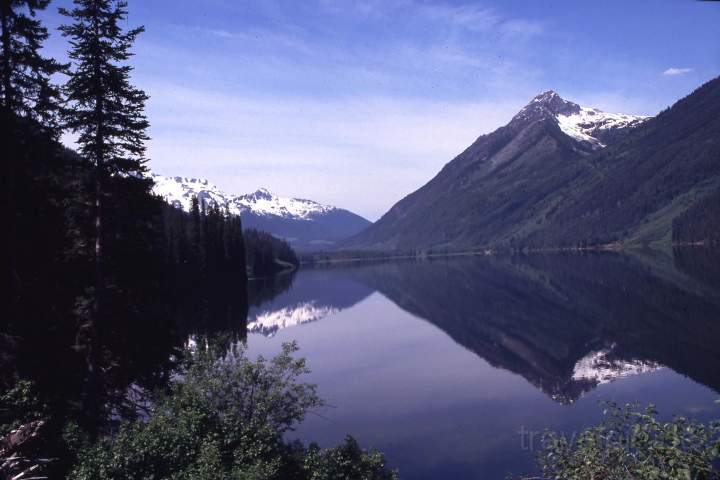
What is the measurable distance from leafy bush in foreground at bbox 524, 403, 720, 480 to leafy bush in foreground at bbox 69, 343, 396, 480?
741 cm

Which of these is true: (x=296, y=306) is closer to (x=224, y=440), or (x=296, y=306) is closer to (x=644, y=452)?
(x=224, y=440)

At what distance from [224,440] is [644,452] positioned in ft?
43.1

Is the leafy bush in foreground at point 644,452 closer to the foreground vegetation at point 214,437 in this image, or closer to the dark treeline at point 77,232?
the foreground vegetation at point 214,437

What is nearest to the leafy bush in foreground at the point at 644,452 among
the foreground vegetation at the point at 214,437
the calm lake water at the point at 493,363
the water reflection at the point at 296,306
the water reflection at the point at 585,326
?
the foreground vegetation at the point at 214,437

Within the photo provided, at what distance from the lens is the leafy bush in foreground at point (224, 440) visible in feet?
51.6

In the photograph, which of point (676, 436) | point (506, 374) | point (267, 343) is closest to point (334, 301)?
point (267, 343)

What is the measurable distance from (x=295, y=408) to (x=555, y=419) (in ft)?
62.3

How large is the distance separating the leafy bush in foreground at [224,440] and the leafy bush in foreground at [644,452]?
24.3 feet

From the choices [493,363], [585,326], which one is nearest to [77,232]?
[493,363]

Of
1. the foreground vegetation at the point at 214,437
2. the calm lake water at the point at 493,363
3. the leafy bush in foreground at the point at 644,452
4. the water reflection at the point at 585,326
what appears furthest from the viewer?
the water reflection at the point at 585,326

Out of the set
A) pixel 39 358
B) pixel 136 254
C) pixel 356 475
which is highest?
pixel 136 254

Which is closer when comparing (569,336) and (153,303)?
(153,303)

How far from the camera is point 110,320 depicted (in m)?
27.6

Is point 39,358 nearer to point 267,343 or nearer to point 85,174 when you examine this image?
point 85,174
